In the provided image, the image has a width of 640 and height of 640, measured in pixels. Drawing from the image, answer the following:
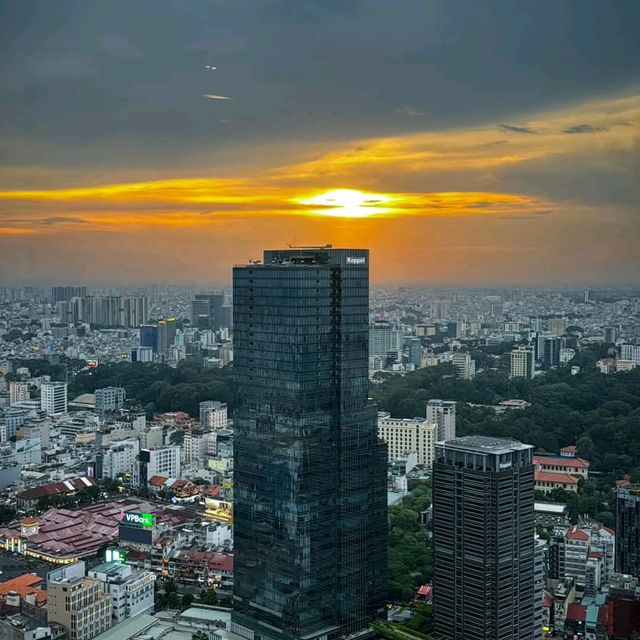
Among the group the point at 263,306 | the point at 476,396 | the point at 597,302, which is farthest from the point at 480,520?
the point at 476,396

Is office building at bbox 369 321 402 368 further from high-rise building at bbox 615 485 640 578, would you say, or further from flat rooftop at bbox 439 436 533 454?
flat rooftop at bbox 439 436 533 454

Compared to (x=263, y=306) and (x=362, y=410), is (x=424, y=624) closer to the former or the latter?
(x=362, y=410)

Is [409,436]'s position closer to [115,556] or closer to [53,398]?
[115,556]

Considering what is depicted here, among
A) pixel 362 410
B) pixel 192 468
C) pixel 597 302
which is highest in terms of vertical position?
pixel 597 302

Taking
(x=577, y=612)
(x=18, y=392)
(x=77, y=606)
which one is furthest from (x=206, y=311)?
(x=577, y=612)

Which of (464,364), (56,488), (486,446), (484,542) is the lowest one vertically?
(56,488)

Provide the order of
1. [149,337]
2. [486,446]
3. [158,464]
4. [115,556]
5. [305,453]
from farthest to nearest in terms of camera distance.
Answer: [149,337], [158,464], [115,556], [305,453], [486,446]
